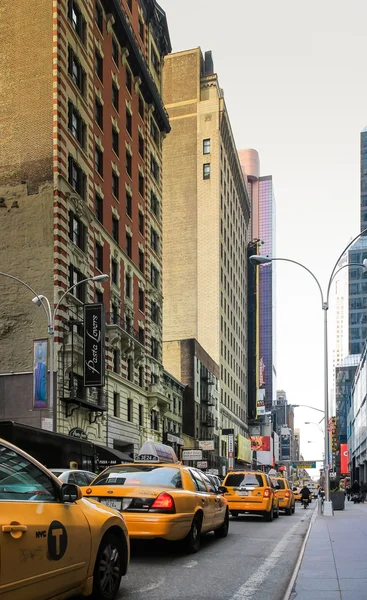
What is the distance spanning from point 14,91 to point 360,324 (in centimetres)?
12242

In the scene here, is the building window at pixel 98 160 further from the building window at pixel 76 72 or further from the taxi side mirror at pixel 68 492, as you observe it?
the taxi side mirror at pixel 68 492

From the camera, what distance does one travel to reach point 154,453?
36219 mm

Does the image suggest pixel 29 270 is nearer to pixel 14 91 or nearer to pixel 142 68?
pixel 14 91

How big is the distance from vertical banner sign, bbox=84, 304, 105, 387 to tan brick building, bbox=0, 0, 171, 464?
1.88ft

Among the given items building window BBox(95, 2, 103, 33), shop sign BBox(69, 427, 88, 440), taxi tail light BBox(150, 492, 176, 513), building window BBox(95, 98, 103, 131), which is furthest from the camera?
building window BBox(95, 2, 103, 33)

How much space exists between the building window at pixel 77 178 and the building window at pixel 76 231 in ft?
5.10

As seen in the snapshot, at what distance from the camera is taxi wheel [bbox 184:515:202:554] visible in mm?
11281

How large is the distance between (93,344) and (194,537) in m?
22.1

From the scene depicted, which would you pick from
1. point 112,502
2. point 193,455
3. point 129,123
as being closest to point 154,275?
point 129,123

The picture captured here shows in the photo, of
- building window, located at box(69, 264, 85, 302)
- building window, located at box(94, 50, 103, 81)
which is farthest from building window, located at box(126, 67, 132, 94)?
building window, located at box(69, 264, 85, 302)

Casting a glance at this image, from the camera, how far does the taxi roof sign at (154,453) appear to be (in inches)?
1361

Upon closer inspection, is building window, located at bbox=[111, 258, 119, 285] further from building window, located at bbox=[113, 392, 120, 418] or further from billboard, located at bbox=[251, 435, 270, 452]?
billboard, located at bbox=[251, 435, 270, 452]

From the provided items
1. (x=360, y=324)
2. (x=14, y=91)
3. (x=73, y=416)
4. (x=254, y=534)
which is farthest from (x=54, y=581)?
(x=360, y=324)

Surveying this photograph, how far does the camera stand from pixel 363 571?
8.95 meters
